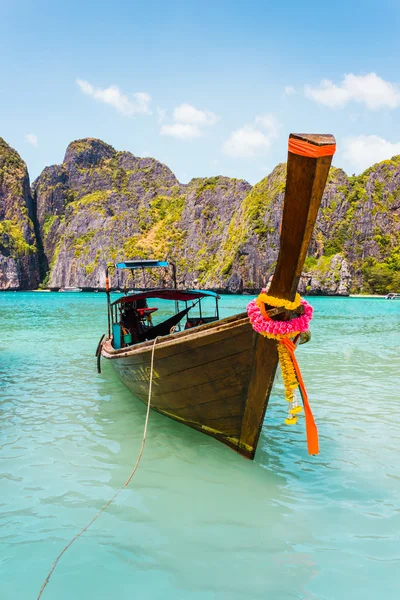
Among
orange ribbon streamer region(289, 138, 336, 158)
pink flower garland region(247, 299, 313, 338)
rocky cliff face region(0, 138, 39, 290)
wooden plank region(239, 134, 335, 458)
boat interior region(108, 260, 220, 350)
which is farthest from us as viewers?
rocky cliff face region(0, 138, 39, 290)

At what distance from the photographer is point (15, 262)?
129 meters

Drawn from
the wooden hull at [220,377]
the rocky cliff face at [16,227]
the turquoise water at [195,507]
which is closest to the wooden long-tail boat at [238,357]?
the wooden hull at [220,377]

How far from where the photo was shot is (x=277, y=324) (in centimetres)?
440

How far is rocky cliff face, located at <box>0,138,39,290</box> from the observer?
127981 millimetres

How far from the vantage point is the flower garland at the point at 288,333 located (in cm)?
440

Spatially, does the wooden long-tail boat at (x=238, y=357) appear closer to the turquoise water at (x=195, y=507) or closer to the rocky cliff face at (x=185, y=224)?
the turquoise water at (x=195, y=507)

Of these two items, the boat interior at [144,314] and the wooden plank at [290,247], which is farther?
the boat interior at [144,314]

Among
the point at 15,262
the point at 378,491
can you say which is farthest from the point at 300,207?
the point at 15,262

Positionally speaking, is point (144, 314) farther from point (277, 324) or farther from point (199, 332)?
point (277, 324)

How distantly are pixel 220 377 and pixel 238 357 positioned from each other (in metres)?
0.45

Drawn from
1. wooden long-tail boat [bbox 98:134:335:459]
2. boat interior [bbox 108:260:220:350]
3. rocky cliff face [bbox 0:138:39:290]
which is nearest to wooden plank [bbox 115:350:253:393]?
wooden long-tail boat [bbox 98:134:335:459]

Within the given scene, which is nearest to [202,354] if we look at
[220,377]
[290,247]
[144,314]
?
[220,377]

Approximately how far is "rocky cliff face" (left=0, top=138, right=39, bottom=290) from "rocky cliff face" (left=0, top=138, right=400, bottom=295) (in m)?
0.36

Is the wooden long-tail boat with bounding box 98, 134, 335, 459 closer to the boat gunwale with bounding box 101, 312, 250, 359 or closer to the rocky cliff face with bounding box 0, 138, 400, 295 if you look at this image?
the boat gunwale with bounding box 101, 312, 250, 359
